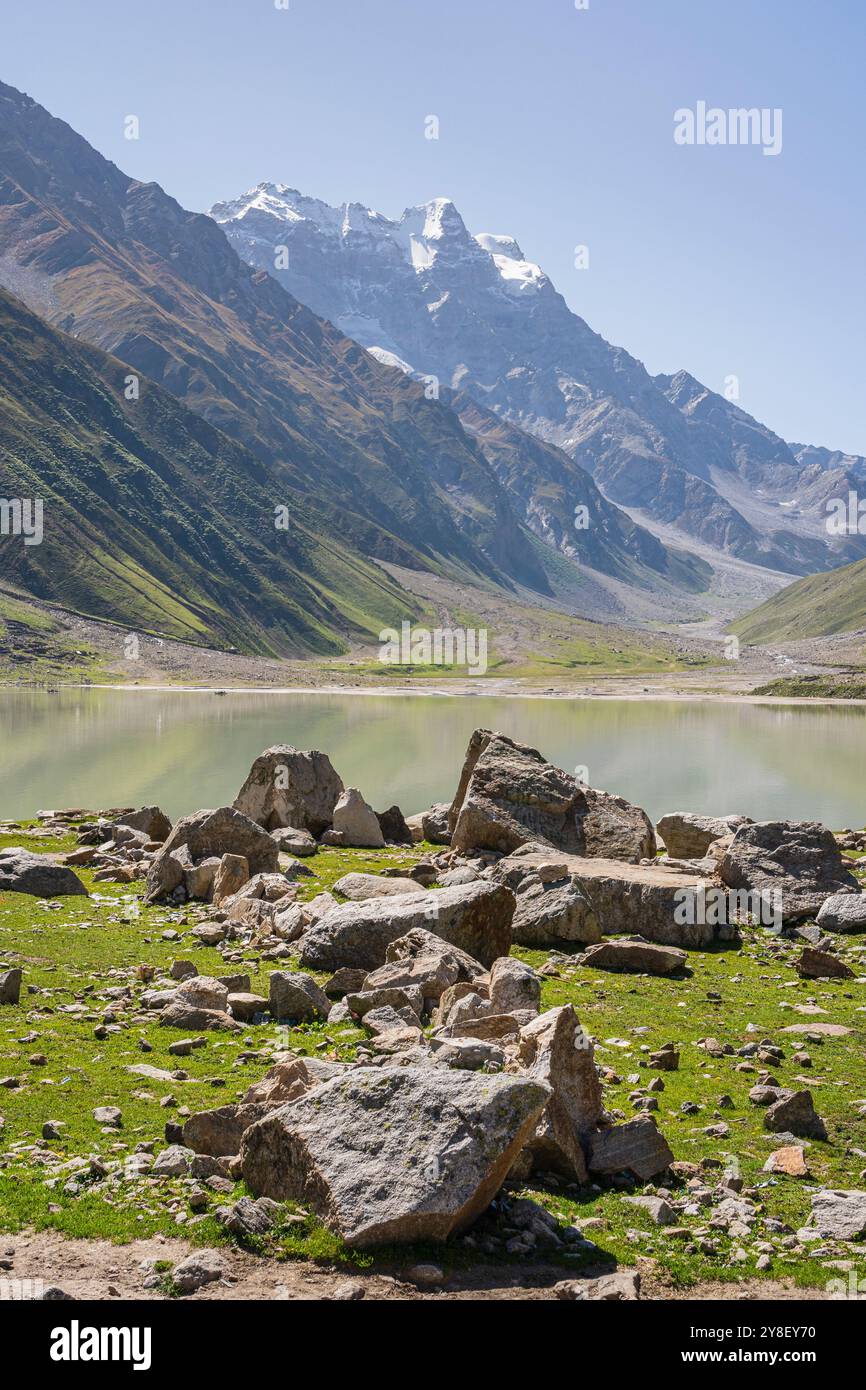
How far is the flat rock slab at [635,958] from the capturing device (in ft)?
74.0

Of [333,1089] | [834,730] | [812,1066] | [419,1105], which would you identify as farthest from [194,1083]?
[834,730]

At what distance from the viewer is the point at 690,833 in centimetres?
3600

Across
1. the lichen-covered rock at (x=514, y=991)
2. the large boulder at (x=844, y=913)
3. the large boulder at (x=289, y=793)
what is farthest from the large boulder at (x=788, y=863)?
the large boulder at (x=289, y=793)

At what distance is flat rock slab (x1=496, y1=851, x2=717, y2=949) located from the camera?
2505cm

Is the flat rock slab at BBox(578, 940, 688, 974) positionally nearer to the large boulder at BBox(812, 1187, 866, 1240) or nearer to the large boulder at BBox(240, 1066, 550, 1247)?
the large boulder at BBox(812, 1187, 866, 1240)

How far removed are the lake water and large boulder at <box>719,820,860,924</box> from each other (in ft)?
103

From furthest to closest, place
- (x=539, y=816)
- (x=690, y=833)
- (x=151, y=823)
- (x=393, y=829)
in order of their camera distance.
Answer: (x=393, y=829) → (x=151, y=823) → (x=690, y=833) → (x=539, y=816)

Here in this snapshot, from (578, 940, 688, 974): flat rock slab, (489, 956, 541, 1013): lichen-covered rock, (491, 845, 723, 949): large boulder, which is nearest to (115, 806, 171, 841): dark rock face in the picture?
(491, 845, 723, 949): large boulder

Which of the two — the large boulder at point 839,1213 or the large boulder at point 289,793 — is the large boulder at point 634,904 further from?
the large boulder at point 289,793

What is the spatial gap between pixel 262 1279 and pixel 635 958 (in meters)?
13.8

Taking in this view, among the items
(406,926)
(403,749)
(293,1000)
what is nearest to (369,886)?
(406,926)

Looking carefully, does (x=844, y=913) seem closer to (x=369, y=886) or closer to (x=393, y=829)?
(x=369, y=886)

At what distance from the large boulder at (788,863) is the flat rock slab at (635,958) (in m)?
5.78
